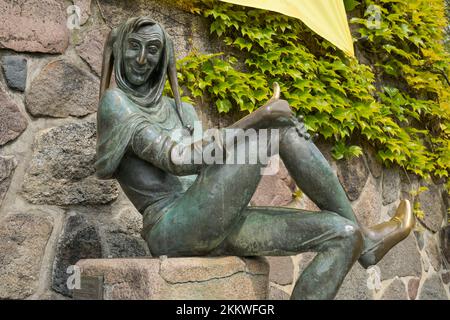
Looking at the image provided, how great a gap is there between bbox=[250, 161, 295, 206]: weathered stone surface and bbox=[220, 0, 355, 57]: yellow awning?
0.80 meters

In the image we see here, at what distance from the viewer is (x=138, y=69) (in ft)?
6.88

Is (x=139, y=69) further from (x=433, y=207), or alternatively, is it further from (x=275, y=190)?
(x=433, y=207)

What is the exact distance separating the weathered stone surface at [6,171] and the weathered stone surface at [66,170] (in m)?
0.06

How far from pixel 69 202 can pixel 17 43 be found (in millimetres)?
698

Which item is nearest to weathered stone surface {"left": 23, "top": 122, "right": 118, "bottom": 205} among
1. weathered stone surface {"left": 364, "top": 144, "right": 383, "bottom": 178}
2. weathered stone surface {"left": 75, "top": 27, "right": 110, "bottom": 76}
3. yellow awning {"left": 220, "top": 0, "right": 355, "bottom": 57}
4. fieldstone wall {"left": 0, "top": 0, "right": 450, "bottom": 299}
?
fieldstone wall {"left": 0, "top": 0, "right": 450, "bottom": 299}

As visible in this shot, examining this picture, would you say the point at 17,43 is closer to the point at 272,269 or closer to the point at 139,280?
the point at 139,280

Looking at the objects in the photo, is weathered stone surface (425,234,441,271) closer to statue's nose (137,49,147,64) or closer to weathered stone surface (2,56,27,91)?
statue's nose (137,49,147,64)

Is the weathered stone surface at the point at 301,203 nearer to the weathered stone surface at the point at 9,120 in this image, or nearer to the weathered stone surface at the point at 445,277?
the weathered stone surface at the point at 445,277

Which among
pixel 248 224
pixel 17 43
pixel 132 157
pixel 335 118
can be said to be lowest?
pixel 335 118

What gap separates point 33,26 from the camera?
2.58 m

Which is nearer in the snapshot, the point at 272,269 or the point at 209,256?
the point at 209,256

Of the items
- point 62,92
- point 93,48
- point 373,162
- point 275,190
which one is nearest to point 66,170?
point 62,92

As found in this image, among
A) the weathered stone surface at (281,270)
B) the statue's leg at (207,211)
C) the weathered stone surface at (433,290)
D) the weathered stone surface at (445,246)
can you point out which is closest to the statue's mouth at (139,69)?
the statue's leg at (207,211)
